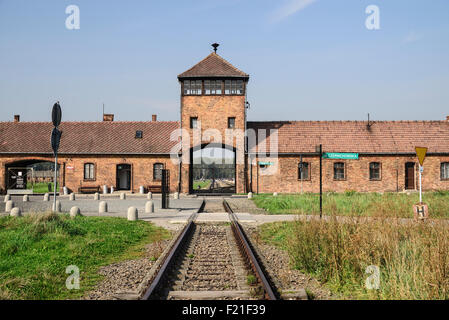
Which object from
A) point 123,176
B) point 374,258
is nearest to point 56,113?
point 374,258

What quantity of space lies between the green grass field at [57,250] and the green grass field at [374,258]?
143 inches

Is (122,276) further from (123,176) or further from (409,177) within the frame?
(409,177)

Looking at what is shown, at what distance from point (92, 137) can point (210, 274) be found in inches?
1135

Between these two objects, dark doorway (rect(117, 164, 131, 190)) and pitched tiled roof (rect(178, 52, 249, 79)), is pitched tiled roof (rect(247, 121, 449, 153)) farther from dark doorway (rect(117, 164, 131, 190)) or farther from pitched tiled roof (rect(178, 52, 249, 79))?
dark doorway (rect(117, 164, 131, 190))

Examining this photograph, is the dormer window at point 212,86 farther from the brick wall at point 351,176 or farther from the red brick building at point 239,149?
the brick wall at point 351,176

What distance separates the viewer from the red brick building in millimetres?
29219

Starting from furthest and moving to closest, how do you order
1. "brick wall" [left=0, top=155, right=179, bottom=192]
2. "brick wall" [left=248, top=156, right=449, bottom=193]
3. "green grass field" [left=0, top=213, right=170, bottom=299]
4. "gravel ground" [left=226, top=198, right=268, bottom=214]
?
"brick wall" [left=0, top=155, right=179, bottom=192]
"brick wall" [left=248, top=156, right=449, bottom=193]
"gravel ground" [left=226, top=198, right=268, bottom=214]
"green grass field" [left=0, top=213, right=170, bottom=299]

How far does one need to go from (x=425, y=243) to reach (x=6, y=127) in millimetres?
36414

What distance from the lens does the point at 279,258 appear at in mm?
7367

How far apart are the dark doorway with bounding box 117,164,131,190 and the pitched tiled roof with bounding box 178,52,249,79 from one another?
9198 mm

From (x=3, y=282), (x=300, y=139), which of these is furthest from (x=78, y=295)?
(x=300, y=139)

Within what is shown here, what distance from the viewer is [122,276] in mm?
6164

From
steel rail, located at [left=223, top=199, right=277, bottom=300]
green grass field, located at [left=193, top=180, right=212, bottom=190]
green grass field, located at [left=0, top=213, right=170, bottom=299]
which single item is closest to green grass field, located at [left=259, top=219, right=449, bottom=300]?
steel rail, located at [left=223, top=199, right=277, bottom=300]
